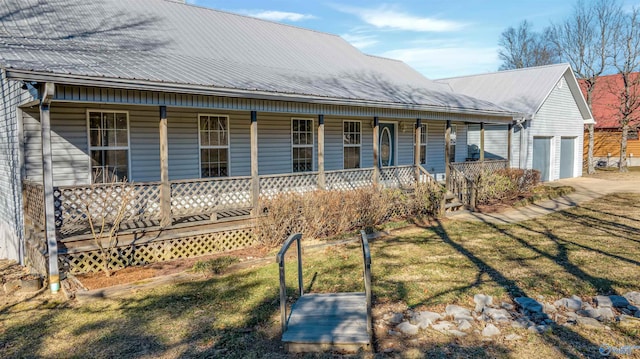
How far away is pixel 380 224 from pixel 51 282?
7.72m

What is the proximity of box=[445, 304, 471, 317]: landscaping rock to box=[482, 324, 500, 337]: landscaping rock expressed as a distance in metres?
0.47

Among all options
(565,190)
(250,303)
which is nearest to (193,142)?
(250,303)

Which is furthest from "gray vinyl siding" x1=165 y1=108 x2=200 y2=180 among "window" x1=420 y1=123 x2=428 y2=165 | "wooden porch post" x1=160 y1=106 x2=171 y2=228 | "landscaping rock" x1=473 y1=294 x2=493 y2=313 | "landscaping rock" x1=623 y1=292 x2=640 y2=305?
"window" x1=420 y1=123 x2=428 y2=165

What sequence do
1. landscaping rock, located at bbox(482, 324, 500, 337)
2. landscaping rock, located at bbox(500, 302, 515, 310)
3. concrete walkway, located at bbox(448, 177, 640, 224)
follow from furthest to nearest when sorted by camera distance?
concrete walkway, located at bbox(448, 177, 640, 224) < landscaping rock, located at bbox(500, 302, 515, 310) < landscaping rock, located at bbox(482, 324, 500, 337)

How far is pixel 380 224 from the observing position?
1202 cm

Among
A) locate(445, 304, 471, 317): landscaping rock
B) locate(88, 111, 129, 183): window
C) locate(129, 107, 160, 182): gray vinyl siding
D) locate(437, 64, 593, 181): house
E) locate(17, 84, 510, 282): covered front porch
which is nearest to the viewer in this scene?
locate(445, 304, 471, 317): landscaping rock

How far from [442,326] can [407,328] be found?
0.46 m

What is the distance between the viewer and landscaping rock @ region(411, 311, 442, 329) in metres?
5.54

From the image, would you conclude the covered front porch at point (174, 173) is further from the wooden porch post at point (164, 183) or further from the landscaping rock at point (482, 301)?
the landscaping rock at point (482, 301)

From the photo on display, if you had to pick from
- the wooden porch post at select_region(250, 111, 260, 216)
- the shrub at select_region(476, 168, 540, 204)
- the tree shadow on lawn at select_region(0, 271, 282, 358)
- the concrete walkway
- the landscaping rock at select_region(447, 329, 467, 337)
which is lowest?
the tree shadow on lawn at select_region(0, 271, 282, 358)

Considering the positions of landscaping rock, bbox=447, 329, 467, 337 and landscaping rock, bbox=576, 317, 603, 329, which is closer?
landscaping rock, bbox=447, 329, 467, 337

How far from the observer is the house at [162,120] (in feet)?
26.4

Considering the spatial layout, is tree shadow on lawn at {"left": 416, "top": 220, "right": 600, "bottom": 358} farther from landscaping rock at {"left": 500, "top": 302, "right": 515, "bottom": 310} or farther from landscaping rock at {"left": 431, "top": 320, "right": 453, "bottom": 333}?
landscaping rock at {"left": 431, "top": 320, "right": 453, "bottom": 333}

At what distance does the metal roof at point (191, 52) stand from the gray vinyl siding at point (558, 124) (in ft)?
24.2
